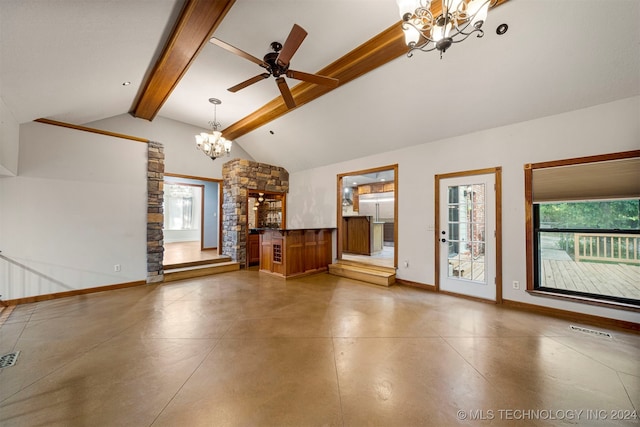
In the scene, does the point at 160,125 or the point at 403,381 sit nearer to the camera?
the point at 403,381

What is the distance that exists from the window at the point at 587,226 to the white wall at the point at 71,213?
700cm

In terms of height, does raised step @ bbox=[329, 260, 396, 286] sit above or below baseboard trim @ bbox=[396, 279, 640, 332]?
above

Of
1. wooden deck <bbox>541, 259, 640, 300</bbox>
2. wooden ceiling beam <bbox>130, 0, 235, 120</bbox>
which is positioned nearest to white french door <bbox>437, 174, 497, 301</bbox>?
wooden deck <bbox>541, 259, 640, 300</bbox>

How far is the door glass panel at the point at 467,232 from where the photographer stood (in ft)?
12.5

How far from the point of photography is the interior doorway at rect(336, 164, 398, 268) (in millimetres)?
5875

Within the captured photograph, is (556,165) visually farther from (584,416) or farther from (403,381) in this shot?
(403,381)

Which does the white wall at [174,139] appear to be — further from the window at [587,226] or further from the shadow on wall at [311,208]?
the window at [587,226]

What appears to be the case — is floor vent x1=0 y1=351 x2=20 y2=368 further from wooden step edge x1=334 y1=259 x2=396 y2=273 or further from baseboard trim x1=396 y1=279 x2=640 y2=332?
baseboard trim x1=396 y1=279 x2=640 y2=332

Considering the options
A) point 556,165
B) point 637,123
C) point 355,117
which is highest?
point 355,117

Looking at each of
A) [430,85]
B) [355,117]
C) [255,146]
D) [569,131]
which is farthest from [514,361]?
[255,146]

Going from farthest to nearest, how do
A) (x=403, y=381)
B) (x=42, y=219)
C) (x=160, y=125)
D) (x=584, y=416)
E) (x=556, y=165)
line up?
(x=160, y=125) → (x=42, y=219) → (x=556, y=165) → (x=403, y=381) → (x=584, y=416)

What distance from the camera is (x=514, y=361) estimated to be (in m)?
2.13

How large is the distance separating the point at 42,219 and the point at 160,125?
275 cm

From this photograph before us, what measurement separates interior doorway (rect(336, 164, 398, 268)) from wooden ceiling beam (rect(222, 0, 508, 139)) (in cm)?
205
